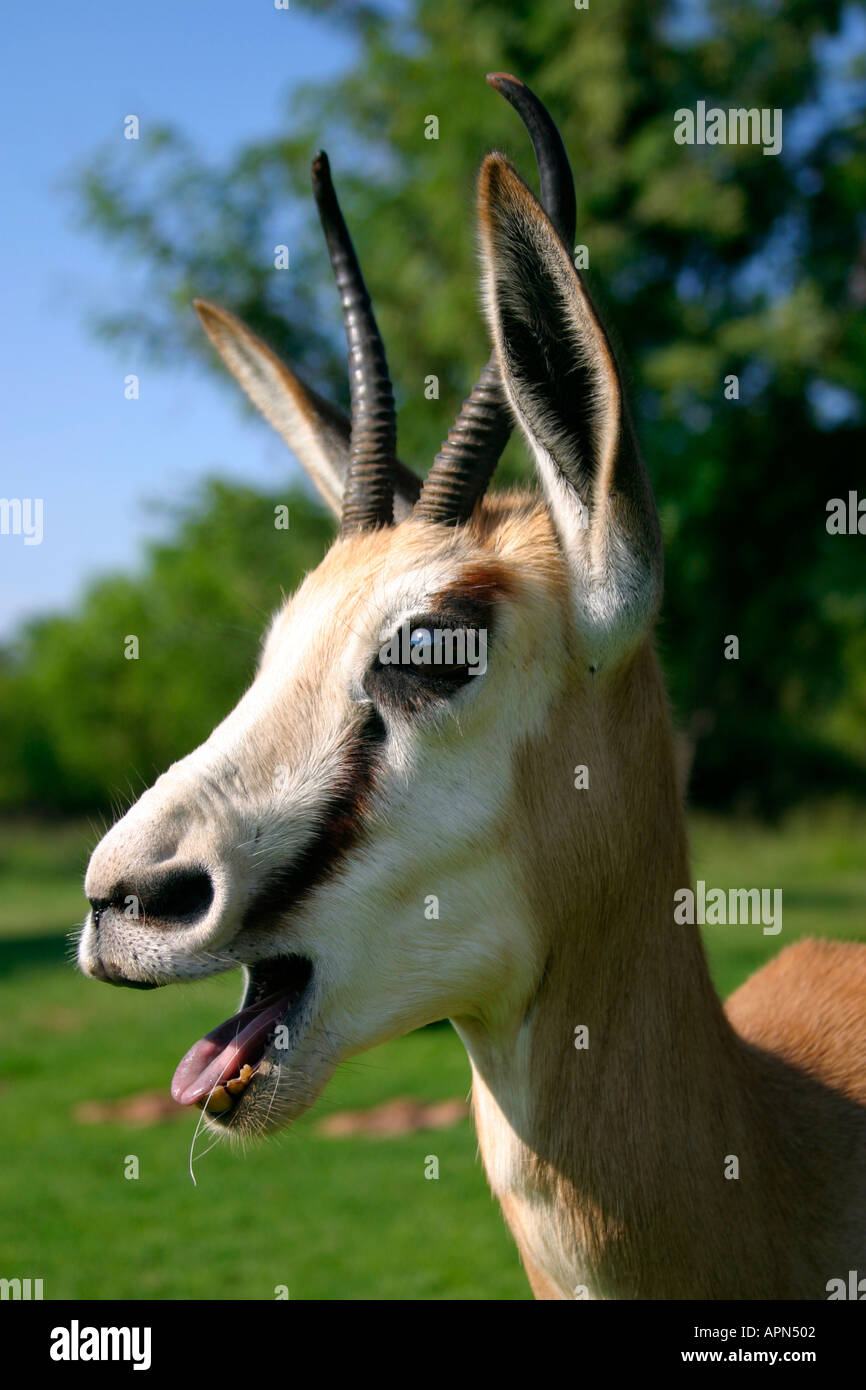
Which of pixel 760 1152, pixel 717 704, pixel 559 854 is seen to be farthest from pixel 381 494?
pixel 717 704

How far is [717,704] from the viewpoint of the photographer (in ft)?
79.2

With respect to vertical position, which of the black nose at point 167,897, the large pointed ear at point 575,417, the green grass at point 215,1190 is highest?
the large pointed ear at point 575,417

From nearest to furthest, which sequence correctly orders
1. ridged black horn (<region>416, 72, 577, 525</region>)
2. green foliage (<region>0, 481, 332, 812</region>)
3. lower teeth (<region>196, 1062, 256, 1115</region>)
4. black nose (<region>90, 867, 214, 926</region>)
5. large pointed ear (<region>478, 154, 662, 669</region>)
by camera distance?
black nose (<region>90, 867, 214, 926</region>) → lower teeth (<region>196, 1062, 256, 1115</region>) → large pointed ear (<region>478, 154, 662, 669</region>) → ridged black horn (<region>416, 72, 577, 525</region>) → green foliage (<region>0, 481, 332, 812</region>)

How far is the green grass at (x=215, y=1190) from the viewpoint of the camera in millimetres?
7211

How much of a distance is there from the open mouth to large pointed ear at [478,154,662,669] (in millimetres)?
1037

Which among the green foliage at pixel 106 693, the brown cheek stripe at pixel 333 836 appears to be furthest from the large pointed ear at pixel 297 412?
the green foliage at pixel 106 693

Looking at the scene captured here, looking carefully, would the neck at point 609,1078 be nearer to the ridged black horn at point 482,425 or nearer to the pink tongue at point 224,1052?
the pink tongue at point 224,1052

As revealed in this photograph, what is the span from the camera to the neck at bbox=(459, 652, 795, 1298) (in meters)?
2.95

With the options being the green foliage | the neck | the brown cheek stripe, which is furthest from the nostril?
the green foliage

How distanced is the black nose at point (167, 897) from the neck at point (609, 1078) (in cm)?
77

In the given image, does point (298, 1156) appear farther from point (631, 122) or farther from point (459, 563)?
point (631, 122)

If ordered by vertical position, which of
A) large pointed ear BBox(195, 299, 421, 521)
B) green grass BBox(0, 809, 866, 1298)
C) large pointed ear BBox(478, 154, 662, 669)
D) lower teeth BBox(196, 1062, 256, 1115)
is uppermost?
large pointed ear BBox(195, 299, 421, 521)

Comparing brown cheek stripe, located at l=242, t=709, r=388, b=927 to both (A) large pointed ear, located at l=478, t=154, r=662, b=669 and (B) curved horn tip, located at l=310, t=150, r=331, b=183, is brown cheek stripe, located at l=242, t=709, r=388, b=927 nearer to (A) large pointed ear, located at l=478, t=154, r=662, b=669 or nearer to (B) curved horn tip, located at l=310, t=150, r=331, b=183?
(A) large pointed ear, located at l=478, t=154, r=662, b=669
